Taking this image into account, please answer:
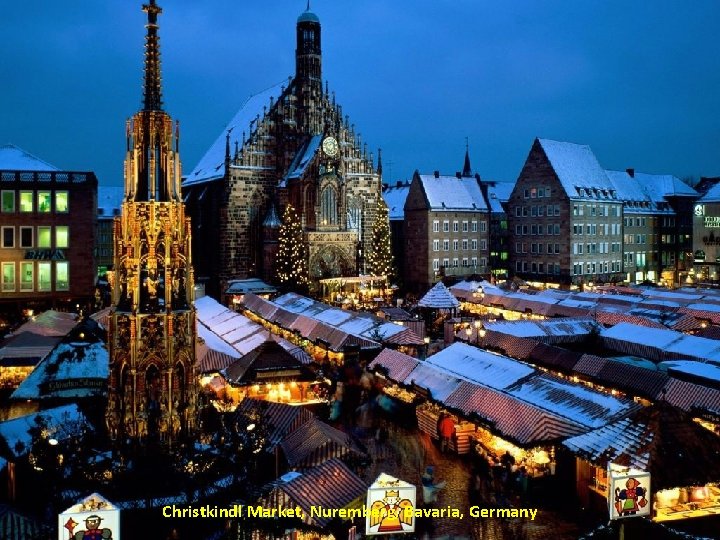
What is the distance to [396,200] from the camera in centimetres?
7012

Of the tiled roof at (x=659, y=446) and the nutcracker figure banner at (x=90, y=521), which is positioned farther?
the tiled roof at (x=659, y=446)

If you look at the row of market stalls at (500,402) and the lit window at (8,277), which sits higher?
the lit window at (8,277)

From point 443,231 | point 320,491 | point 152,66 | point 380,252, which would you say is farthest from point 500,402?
point 443,231

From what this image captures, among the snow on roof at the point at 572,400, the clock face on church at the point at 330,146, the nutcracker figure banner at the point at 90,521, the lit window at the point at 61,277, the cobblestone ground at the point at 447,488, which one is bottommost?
the cobblestone ground at the point at 447,488

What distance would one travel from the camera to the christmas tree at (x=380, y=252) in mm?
52656

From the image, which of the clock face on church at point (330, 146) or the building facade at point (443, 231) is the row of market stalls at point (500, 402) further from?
the building facade at point (443, 231)

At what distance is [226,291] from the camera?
4850 centimetres

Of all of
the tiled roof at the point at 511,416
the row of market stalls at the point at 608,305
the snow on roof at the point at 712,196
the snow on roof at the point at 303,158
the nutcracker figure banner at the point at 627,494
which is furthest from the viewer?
the snow on roof at the point at 712,196

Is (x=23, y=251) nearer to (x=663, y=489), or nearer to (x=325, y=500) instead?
(x=325, y=500)

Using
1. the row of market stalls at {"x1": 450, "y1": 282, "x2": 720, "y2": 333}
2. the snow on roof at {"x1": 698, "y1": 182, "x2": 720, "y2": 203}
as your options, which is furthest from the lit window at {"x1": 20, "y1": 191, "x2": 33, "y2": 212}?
the snow on roof at {"x1": 698, "y1": 182, "x2": 720, "y2": 203}

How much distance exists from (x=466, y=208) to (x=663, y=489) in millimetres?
50003

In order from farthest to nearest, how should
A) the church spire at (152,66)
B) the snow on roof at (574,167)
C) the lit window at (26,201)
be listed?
the snow on roof at (574,167)
the lit window at (26,201)
the church spire at (152,66)

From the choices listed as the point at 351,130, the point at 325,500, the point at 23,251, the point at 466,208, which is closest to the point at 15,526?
the point at 325,500

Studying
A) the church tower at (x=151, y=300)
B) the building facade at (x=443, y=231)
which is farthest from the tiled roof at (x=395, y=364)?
the building facade at (x=443, y=231)
